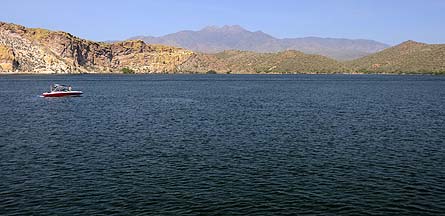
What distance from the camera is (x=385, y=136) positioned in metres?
49.4

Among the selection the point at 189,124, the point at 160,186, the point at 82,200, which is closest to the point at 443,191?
the point at 160,186

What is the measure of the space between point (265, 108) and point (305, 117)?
15139mm

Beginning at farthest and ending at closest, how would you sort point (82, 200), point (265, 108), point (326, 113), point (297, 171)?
1. point (265, 108)
2. point (326, 113)
3. point (297, 171)
4. point (82, 200)

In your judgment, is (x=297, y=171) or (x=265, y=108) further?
(x=265, y=108)

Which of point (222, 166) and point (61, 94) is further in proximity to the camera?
point (61, 94)

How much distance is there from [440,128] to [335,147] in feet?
67.2

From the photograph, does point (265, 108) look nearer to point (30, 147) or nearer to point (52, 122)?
point (52, 122)

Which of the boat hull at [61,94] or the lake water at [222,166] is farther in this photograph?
the boat hull at [61,94]

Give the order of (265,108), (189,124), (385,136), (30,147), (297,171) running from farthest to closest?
(265,108) → (189,124) → (385,136) → (30,147) → (297,171)

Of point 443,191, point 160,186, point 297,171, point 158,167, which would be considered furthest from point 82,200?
point 443,191

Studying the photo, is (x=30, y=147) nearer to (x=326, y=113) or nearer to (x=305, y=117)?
(x=305, y=117)

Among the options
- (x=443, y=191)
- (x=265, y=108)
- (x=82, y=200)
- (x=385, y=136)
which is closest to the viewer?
(x=82, y=200)

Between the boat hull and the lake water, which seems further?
the boat hull

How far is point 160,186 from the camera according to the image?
30.0 metres
